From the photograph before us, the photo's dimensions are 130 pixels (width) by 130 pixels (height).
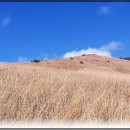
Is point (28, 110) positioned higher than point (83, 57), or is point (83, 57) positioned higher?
point (83, 57)

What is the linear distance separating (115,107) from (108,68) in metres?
34.6

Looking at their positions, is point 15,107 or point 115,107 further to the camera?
point 115,107

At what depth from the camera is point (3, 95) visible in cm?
734

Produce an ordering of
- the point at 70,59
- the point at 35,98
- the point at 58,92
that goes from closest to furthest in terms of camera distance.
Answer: the point at 35,98 → the point at 58,92 → the point at 70,59

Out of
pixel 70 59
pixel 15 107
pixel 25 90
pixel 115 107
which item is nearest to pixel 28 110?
pixel 15 107

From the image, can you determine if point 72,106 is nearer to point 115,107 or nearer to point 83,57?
point 115,107

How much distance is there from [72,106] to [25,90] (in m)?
1.38

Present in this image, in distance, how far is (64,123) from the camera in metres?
6.59

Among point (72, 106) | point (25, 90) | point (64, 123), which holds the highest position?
point (25, 90)

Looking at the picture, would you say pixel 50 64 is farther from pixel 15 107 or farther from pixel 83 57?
pixel 15 107

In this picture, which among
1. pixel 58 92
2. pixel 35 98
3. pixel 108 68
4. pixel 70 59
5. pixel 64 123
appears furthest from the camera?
pixel 70 59

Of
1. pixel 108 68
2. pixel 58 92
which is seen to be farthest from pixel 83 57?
pixel 58 92

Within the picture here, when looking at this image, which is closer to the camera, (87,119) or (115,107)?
(87,119)

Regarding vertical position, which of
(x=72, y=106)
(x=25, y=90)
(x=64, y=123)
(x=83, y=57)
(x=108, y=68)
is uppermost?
(x=83, y=57)
